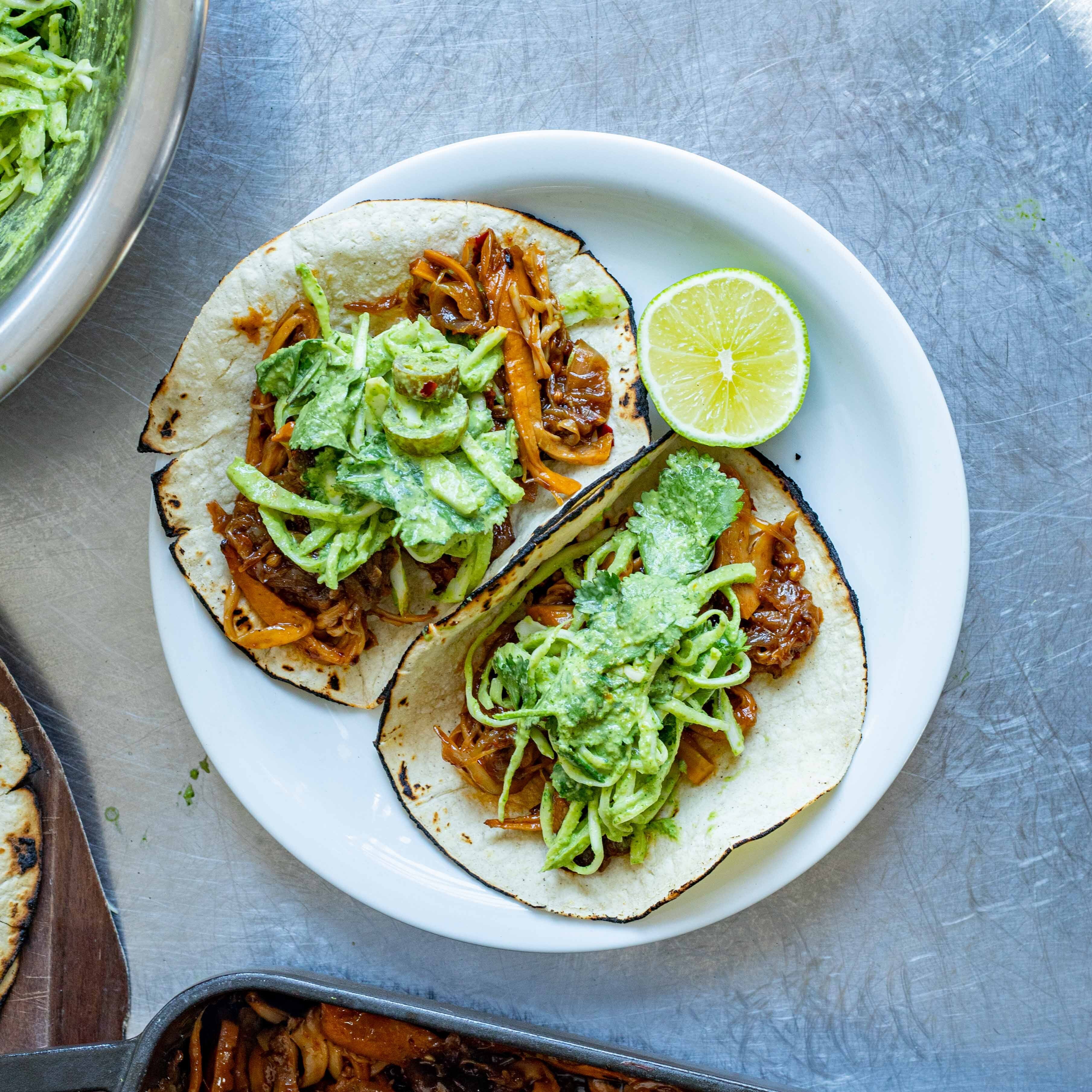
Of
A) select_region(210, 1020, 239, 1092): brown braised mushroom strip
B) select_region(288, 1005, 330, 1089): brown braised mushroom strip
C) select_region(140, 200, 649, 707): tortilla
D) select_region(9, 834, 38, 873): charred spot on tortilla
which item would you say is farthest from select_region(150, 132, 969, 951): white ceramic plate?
select_region(9, 834, 38, 873): charred spot on tortilla

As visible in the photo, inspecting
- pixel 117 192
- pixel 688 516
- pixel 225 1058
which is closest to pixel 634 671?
pixel 688 516

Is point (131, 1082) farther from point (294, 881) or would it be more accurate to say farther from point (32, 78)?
point (32, 78)

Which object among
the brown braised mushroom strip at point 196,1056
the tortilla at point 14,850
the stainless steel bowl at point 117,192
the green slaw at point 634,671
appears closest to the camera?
the stainless steel bowl at point 117,192

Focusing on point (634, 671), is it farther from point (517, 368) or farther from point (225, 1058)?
point (225, 1058)

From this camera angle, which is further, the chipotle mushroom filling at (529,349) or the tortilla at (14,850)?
the tortilla at (14,850)

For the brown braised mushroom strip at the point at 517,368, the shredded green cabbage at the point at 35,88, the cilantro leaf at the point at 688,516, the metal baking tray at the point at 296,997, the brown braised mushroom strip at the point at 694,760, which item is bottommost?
the metal baking tray at the point at 296,997

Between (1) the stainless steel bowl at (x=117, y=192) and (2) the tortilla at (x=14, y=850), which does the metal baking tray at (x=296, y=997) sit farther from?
(1) the stainless steel bowl at (x=117, y=192)

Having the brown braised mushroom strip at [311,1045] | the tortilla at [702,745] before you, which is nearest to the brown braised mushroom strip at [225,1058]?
the brown braised mushroom strip at [311,1045]
